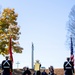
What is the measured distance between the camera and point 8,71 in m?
33.1

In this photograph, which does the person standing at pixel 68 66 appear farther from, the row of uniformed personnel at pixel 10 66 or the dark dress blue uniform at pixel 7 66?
the dark dress blue uniform at pixel 7 66

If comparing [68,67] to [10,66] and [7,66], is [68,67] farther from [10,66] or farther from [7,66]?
[7,66]

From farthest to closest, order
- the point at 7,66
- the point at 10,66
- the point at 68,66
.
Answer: the point at 68,66 < the point at 7,66 < the point at 10,66

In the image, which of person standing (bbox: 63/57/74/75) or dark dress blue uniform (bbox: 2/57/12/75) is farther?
person standing (bbox: 63/57/74/75)

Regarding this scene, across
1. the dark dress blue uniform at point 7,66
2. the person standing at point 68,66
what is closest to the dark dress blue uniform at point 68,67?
the person standing at point 68,66

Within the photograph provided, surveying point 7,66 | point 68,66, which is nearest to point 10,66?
point 7,66

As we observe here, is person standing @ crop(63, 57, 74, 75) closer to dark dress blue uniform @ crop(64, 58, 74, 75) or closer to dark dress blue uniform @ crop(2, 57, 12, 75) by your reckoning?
dark dress blue uniform @ crop(64, 58, 74, 75)

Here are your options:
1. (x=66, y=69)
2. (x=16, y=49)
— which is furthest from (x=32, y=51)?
(x=66, y=69)

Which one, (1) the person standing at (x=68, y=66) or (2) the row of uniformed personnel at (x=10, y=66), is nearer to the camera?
(2) the row of uniformed personnel at (x=10, y=66)

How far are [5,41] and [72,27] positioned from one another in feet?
33.8

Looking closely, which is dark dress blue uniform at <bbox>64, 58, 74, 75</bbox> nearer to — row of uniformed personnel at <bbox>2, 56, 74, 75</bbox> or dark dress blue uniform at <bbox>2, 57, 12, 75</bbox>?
row of uniformed personnel at <bbox>2, 56, 74, 75</bbox>

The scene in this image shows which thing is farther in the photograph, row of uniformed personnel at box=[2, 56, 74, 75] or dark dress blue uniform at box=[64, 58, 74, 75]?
dark dress blue uniform at box=[64, 58, 74, 75]

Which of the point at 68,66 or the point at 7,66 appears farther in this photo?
the point at 68,66

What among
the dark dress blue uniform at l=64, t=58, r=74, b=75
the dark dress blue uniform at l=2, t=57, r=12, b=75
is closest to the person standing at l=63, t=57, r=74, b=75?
the dark dress blue uniform at l=64, t=58, r=74, b=75
